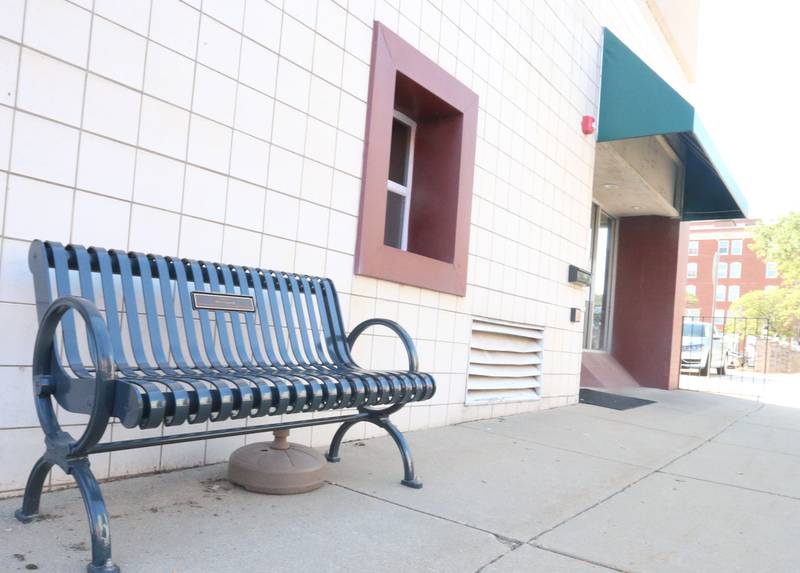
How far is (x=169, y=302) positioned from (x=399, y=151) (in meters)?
3.14

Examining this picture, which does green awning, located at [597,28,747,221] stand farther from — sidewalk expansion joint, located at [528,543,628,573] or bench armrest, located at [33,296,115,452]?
bench armrest, located at [33,296,115,452]

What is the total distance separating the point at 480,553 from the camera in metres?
2.45

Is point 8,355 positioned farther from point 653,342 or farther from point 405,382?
point 653,342

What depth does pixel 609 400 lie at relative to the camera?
8148 millimetres

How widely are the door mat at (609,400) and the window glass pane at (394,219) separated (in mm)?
3712

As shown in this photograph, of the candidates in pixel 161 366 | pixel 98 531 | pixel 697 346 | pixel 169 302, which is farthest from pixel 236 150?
pixel 697 346

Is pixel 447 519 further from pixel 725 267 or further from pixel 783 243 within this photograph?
pixel 725 267

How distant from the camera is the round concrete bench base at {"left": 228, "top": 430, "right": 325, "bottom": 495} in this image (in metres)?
2.89

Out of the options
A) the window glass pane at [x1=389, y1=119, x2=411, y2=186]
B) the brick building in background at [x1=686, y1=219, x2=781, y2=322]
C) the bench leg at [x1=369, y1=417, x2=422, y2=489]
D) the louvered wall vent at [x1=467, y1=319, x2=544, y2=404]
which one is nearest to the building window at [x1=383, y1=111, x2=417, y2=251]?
the window glass pane at [x1=389, y1=119, x2=411, y2=186]

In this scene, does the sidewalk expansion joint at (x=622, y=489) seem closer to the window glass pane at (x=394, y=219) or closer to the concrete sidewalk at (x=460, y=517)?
the concrete sidewalk at (x=460, y=517)

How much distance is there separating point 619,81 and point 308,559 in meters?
7.25

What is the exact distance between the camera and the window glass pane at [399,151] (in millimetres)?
5301

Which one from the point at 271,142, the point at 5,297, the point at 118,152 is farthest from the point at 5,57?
the point at 271,142

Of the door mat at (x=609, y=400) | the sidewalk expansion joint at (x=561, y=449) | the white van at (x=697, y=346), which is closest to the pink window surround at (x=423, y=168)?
the sidewalk expansion joint at (x=561, y=449)
